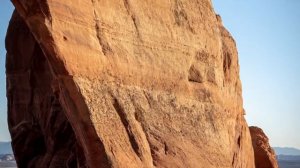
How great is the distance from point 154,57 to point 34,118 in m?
5.69

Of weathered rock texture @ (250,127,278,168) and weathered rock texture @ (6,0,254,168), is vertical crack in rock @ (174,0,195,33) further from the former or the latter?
weathered rock texture @ (250,127,278,168)

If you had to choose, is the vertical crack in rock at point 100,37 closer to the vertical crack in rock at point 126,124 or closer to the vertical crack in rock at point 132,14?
the vertical crack in rock at point 126,124

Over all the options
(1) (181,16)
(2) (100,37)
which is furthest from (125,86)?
(1) (181,16)

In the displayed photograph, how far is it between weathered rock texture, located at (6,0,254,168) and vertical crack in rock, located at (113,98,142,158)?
0.02m

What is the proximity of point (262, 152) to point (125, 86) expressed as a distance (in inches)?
414

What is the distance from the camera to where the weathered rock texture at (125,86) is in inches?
403

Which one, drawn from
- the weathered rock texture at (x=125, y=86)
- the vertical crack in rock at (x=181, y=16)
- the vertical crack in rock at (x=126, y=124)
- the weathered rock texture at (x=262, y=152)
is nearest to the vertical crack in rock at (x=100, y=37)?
the weathered rock texture at (x=125, y=86)

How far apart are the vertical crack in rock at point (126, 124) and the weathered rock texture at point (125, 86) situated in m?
0.02

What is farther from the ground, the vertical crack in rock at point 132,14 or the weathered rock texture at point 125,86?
the vertical crack in rock at point 132,14

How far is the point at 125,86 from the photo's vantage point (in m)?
11.6

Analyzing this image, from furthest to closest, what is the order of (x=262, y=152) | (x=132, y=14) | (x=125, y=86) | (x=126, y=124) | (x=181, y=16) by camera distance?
(x=262, y=152)
(x=181, y=16)
(x=132, y=14)
(x=125, y=86)
(x=126, y=124)

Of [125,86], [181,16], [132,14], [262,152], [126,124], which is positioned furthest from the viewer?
[262,152]

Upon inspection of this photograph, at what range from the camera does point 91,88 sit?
10.5 m

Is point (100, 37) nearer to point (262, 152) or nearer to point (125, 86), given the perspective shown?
point (125, 86)
